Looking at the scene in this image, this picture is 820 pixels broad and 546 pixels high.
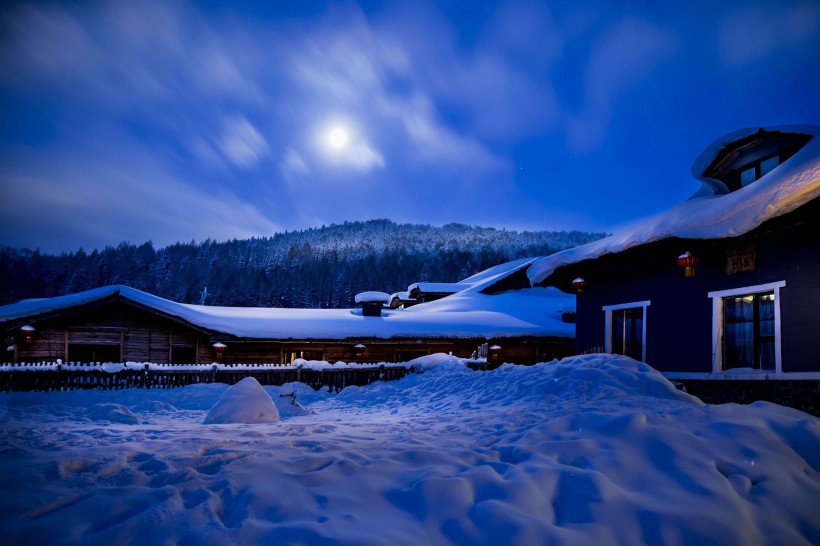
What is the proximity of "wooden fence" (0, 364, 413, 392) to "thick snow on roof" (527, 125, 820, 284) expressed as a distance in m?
7.44

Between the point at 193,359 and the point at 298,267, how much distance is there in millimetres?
60345

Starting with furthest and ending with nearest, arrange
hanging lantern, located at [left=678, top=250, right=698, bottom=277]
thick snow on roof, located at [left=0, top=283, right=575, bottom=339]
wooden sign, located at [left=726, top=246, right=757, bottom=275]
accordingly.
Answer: thick snow on roof, located at [left=0, top=283, right=575, bottom=339] < hanging lantern, located at [left=678, top=250, right=698, bottom=277] < wooden sign, located at [left=726, top=246, right=757, bottom=275]

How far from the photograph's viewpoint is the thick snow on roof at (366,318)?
17.1 meters

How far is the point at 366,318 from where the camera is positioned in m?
22.9

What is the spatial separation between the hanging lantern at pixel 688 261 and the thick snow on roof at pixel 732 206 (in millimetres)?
606

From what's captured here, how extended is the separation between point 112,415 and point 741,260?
12.4m

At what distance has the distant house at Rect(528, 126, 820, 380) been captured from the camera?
26.3 ft

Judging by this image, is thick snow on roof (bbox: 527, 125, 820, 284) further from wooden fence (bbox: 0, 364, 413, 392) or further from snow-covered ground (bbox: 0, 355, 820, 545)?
wooden fence (bbox: 0, 364, 413, 392)

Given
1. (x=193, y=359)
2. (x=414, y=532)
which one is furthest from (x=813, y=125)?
(x=193, y=359)

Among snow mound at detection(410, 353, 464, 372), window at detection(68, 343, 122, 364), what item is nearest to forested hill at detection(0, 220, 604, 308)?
window at detection(68, 343, 122, 364)

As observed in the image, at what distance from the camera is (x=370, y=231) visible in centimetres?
11638

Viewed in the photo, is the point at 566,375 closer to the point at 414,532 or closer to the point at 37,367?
the point at 414,532

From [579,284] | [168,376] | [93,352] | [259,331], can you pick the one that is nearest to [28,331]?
[93,352]

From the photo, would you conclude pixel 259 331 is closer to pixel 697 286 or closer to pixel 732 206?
pixel 697 286
